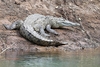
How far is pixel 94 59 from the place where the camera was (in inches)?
327

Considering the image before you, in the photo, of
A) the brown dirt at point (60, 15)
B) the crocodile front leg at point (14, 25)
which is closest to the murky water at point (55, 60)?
the brown dirt at point (60, 15)

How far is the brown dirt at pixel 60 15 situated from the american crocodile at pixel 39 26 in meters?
0.15

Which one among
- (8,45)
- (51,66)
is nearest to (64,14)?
(8,45)

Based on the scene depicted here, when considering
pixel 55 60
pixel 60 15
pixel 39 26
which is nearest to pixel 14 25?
pixel 39 26

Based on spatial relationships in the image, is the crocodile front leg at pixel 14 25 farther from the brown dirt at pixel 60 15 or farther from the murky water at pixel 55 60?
the murky water at pixel 55 60

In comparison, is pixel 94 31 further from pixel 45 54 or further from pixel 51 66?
pixel 51 66

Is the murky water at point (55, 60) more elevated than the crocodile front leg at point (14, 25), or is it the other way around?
the crocodile front leg at point (14, 25)

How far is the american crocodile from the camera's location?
948 cm

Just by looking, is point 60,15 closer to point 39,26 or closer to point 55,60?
point 39,26

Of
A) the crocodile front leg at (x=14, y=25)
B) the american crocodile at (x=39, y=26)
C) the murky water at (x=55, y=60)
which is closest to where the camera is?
the murky water at (x=55, y=60)

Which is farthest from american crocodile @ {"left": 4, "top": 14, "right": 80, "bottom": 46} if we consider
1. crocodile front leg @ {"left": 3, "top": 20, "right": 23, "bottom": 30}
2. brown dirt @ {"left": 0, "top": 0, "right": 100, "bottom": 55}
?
brown dirt @ {"left": 0, "top": 0, "right": 100, "bottom": 55}

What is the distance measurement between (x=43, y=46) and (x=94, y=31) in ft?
7.78

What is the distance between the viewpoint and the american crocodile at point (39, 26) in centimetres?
948

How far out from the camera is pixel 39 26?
10.4 m
